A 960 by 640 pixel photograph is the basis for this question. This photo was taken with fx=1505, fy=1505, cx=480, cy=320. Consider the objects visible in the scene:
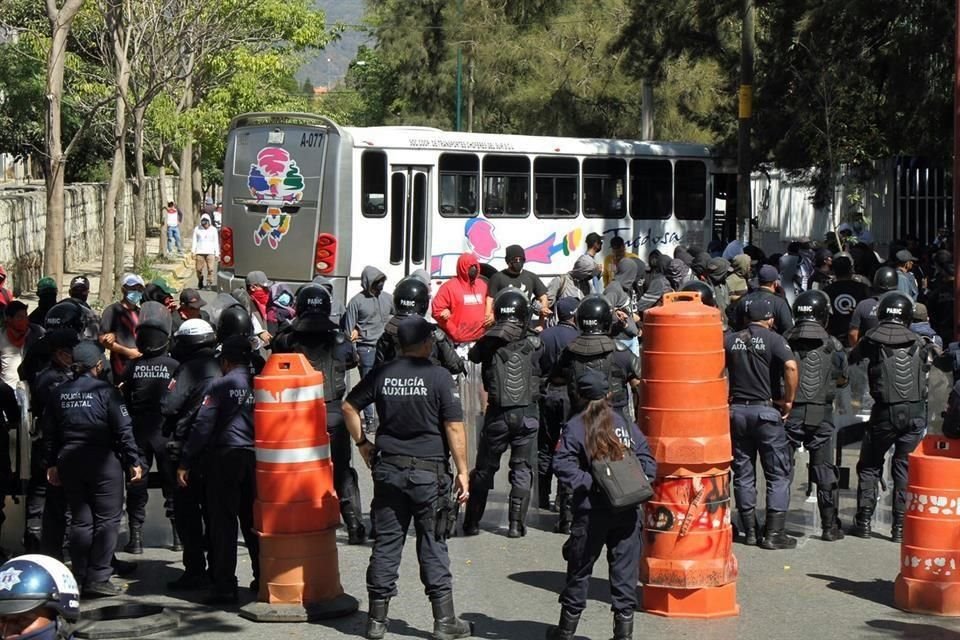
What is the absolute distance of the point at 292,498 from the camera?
8.41 metres

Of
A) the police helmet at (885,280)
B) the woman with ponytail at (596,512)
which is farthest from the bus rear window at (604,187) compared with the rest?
the woman with ponytail at (596,512)

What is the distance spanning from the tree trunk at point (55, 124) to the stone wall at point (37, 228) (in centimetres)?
700

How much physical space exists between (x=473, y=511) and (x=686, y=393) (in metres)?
2.80

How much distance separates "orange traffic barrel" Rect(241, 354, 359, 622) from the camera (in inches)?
331

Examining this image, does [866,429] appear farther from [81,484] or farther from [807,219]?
[807,219]

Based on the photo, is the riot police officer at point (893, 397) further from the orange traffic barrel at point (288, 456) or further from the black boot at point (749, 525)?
the orange traffic barrel at point (288, 456)

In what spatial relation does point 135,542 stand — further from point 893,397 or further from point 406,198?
point 406,198

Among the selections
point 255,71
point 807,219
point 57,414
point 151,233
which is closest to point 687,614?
point 57,414

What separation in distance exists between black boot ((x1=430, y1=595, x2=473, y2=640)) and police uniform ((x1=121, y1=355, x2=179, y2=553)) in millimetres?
2638

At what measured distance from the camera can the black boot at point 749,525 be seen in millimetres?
10391

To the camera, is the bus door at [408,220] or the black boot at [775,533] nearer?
the black boot at [775,533]

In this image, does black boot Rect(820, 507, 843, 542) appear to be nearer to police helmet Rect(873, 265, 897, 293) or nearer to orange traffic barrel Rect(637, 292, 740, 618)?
orange traffic barrel Rect(637, 292, 740, 618)

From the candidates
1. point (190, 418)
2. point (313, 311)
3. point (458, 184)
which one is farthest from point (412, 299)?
point (458, 184)

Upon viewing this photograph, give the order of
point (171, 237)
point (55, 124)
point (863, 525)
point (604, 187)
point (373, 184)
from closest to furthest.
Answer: point (863, 525) < point (55, 124) < point (373, 184) < point (604, 187) < point (171, 237)
